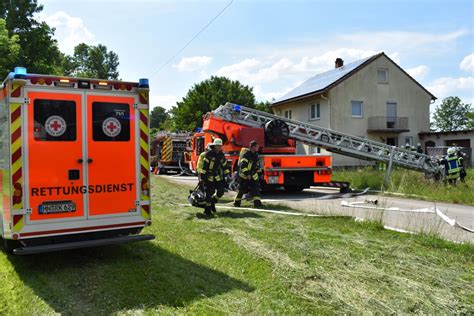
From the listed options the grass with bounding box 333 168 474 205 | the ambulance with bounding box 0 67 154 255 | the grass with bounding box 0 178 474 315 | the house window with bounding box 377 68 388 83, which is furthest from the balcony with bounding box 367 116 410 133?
the ambulance with bounding box 0 67 154 255

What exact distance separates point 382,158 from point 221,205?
322 inches

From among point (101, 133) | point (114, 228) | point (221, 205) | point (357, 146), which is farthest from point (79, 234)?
point (357, 146)

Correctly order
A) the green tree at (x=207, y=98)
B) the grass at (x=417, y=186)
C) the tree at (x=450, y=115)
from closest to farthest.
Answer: the grass at (x=417, y=186) → the green tree at (x=207, y=98) → the tree at (x=450, y=115)

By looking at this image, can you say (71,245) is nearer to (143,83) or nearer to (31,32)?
(143,83)

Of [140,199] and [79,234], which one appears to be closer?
[79,234]

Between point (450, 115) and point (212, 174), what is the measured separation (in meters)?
108

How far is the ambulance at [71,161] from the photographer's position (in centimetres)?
504

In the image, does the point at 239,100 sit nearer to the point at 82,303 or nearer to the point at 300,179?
the point at 300,179

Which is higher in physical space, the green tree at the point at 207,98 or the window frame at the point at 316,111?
the green tree at the point at 207,98

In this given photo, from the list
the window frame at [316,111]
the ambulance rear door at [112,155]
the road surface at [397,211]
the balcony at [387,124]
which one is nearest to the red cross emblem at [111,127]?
the ambulance rear door at [112,155]

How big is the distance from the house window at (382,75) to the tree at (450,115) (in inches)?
3029

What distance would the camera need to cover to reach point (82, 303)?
4219 mm

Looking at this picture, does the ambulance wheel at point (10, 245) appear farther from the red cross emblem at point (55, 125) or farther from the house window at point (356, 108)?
the house window at point (356, 108)

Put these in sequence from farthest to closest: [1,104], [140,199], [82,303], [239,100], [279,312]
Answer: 1. [239,100]
2. [140,199]
3. [1,104]
4. [82,303]
5. [279,312]
